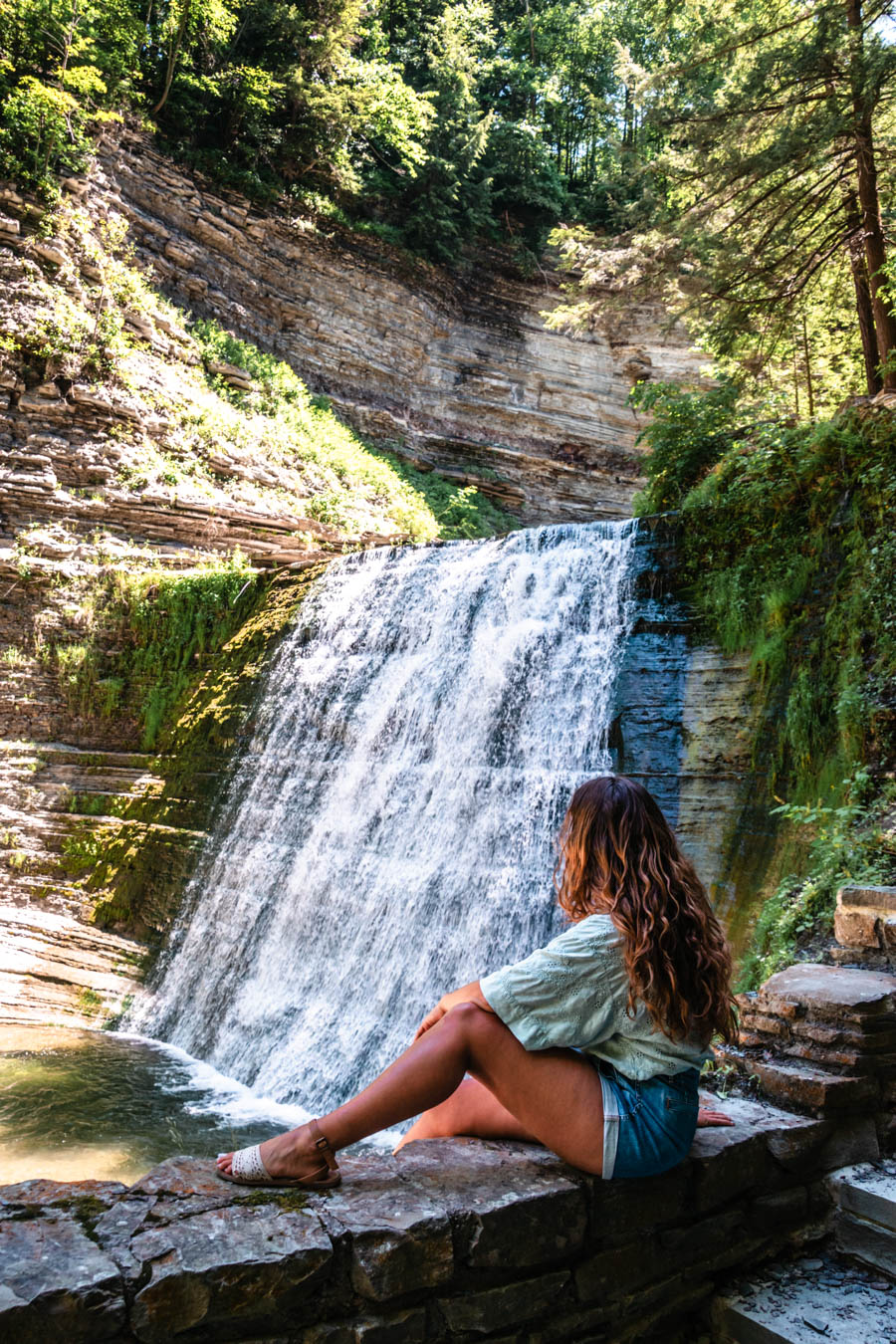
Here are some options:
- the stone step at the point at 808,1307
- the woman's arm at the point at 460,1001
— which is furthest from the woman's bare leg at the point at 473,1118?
the stone step at the point at 808,1307

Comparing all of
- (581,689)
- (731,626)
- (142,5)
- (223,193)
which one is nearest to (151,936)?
(581,689)

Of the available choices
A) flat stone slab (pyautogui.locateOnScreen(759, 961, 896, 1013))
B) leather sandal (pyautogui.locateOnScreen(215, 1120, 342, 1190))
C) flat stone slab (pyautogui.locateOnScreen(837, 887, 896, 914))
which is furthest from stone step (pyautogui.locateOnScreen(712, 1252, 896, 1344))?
flat stone slab (pyautogui.locateOnScreen(837, 887, 896, 914))

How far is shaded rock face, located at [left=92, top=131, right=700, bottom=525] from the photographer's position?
18500 millimetres

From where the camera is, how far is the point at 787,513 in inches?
254

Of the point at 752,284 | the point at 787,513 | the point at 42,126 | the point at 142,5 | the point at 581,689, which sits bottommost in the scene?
the point at 581,689

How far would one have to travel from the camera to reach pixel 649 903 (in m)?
2.12

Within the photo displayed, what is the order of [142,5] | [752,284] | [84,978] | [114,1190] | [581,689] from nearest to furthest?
[114,1190] < [581,689] < [84,978] < [752,284] < [142,5]

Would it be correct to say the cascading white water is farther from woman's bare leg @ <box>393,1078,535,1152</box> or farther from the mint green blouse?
the mint green blouse

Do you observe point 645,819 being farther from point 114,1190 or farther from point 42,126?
point 42,126

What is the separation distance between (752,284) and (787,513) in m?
4.45

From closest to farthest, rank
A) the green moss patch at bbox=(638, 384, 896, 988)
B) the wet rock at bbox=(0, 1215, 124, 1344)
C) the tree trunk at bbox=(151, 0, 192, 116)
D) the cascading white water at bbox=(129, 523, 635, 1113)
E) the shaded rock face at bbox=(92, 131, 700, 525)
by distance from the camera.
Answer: the wet rock at bbox=(0, 1215, 124, 1344)
the green moss patch at bbox=(638, 384, 896, 988)
the cascading white water at bbox=(129, 523, 635, 1113)
the tree trunk at bbox=(151, 0, 192, 116)
the shaded rock face at bbox=(92, 131, 700, 525)

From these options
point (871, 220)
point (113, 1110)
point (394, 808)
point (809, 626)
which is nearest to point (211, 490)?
point (394, 808)

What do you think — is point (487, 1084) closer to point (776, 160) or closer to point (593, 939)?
point (593, 939)

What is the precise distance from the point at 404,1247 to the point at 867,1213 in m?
1.49
